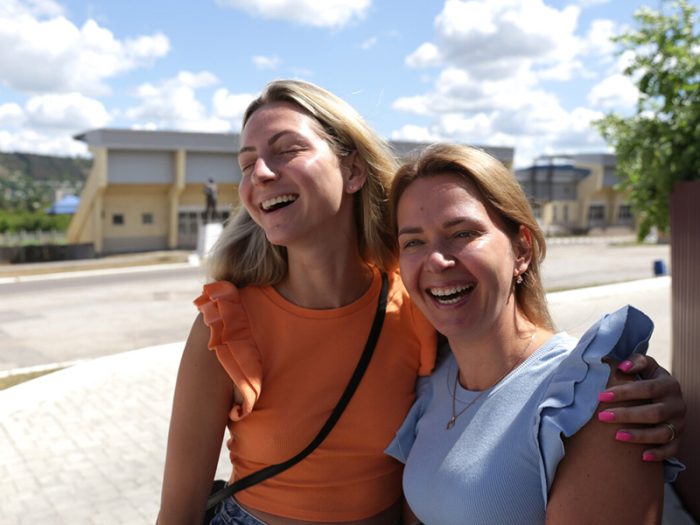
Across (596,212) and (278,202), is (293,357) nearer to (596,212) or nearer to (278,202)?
(278,202)

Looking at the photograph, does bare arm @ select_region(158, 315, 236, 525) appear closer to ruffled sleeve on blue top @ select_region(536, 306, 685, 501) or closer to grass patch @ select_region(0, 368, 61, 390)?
ruffled sleeve on blue top @ select_region(536, 306, 685, 501)

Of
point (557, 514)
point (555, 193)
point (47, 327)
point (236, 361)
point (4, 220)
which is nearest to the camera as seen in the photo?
point (557, 514)

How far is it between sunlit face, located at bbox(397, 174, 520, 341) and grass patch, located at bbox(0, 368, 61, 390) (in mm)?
8675

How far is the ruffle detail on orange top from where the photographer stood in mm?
2199

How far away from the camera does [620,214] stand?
180ft

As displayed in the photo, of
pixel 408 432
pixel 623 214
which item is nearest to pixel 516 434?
pixel 408 432

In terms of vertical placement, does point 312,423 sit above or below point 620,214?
below

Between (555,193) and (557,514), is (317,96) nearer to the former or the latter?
(557,514)

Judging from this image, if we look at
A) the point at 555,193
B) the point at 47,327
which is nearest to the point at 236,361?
the point at 47,327

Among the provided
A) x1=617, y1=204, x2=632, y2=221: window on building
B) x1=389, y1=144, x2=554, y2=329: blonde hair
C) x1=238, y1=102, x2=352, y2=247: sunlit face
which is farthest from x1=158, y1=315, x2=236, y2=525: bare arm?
x1=617, y1=204, x2=632, y2=221: window on building

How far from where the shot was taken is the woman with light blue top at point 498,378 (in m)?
1.65

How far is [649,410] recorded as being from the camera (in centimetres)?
163

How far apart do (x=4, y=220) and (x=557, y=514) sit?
6909 centimetres

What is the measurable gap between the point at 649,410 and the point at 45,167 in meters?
209
